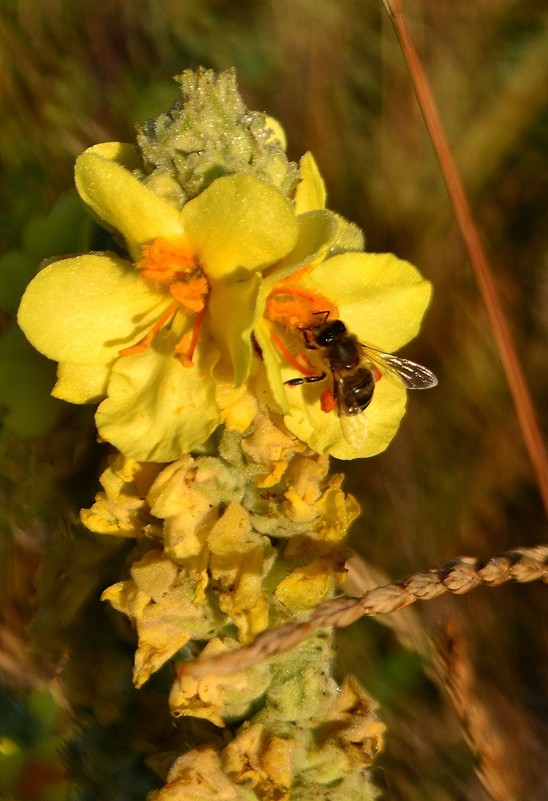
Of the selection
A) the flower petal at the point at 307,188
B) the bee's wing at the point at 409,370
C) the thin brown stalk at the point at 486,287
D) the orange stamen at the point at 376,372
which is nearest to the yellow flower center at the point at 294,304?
the flower petal at the point at 307,188

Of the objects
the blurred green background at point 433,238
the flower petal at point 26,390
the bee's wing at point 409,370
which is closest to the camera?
the flower petal at point 26,390

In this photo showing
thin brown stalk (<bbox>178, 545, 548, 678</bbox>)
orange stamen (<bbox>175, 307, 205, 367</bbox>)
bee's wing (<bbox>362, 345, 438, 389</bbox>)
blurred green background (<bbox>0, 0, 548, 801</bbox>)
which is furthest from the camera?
blurred green background (<bbox>0, 0, 548, 801</bbox>)

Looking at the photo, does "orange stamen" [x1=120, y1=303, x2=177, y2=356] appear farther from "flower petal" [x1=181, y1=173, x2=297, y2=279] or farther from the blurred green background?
the blurred green background

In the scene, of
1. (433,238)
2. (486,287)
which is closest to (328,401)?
(486,287)

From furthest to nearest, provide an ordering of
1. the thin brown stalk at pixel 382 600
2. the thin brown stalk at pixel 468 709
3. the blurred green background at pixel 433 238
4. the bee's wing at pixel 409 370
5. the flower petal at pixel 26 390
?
the blurred green background at pixel 433 238 → the thin brown stalk at pixel 468 709 → the bee's wing at pixel 409 370 → the flower petal at pixel 26 390 → the thin brown stalk at pixel 382 600

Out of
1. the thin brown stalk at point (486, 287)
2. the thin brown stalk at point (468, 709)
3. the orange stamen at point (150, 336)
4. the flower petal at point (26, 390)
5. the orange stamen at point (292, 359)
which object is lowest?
the thin brown stalk at point (468, 709)

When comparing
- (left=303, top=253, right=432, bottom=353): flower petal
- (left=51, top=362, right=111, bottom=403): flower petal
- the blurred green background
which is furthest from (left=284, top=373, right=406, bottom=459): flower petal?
the blurred green background

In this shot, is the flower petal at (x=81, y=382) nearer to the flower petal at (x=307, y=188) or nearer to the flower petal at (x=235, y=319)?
the flower petal at (x=235, y=319)

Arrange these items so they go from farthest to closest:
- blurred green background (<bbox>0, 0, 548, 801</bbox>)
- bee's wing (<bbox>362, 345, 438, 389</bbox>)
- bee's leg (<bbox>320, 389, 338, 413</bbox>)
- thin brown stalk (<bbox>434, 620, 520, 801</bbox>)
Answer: blurred green background (<bbox>0, 0, 548, 801</bbox>) → thin brown stalk (<bbox>434, 620, 520, 801</bbox>) → bee's wing (<bbox>362, 345, 438, 389</bbox>) → bee's leg (<bbox>320, 389, 338, 413</bbox>)
